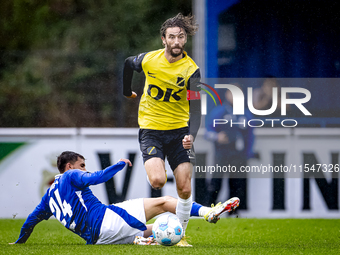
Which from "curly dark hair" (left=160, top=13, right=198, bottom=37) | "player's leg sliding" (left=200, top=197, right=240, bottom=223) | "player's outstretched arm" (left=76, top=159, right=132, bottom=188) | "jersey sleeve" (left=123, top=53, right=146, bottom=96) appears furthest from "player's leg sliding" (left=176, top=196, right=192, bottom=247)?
"curly dark hair" (left=160, top=13, right=198, bottom=37)

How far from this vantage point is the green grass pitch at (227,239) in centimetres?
389

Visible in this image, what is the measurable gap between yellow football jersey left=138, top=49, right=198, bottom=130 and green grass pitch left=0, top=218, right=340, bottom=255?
107 cm

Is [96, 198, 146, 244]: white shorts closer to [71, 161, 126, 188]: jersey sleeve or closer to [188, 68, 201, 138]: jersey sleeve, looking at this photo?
[71, 161, 126, 188]: jersey sleeve

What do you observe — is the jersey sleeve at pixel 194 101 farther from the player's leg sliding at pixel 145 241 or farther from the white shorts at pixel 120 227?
the player's leg sliding at pixel 145 241

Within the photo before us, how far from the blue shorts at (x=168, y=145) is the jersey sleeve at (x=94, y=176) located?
68 centimetres

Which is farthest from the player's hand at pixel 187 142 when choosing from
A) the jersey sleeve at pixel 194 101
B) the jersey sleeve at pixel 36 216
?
the jersey sleeve at pixel 36 216

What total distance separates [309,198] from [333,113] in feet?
3.77

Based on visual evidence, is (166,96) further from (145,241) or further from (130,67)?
(145,241)

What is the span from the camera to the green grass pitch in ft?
12.8

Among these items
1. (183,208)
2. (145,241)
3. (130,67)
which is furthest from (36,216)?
(130,67)

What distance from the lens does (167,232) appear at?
3920 mm

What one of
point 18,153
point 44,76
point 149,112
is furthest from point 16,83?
point 149,112

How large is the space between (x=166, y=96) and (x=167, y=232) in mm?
1256

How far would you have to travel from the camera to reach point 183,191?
432 centimetres
